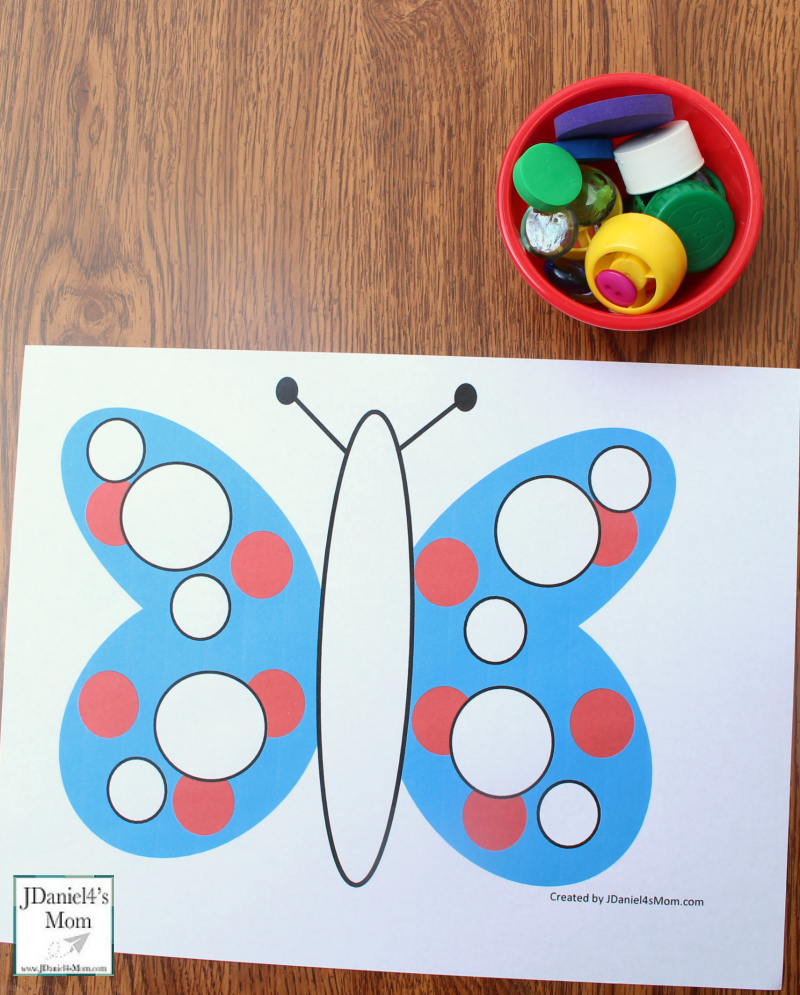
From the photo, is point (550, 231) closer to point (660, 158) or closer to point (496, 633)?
point (660, 158)

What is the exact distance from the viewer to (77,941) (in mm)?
505

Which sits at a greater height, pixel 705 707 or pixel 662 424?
pixel 662 424

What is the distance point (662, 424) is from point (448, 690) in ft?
0.86

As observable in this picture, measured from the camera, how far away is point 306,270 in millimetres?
519

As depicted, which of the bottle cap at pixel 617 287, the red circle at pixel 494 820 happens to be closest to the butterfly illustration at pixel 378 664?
the red circle at pixel 494 820

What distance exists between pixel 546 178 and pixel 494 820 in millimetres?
455

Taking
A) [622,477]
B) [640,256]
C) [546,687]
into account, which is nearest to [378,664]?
[546,687]

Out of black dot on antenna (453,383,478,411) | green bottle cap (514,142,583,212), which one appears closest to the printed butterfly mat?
black dot on antenna (453,383,478,411)

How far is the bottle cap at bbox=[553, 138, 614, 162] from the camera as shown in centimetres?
45

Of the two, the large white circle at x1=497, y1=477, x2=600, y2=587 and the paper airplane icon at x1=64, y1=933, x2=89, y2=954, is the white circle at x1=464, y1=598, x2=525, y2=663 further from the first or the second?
the paper airplane icon at x1=64, y1=933, x2=89, y2=954

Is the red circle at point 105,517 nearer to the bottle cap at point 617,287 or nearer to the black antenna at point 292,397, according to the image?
the black antenna at point 292,397

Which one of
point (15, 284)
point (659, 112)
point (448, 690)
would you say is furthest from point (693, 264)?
point (15, 284)

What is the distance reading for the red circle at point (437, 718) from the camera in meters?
0.50

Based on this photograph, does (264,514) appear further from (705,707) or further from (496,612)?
(705,707)
